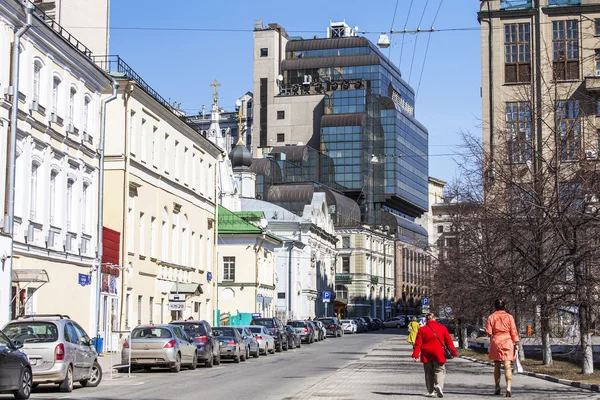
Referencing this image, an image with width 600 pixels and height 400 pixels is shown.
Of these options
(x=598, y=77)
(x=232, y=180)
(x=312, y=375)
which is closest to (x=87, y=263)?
(x=312, y=375)

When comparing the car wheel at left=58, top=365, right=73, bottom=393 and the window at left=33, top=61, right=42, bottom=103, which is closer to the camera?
the car wheel at left=58, top=365, right=73, bottom=393

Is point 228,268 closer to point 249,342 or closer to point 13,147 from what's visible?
point 249,342

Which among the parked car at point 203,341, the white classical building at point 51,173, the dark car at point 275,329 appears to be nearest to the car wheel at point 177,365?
the parked car at point 203,341

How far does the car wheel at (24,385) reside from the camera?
17.3 m

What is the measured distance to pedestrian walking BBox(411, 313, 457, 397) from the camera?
17406 mm

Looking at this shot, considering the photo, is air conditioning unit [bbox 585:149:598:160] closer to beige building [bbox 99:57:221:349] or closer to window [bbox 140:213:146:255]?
beige building [bbox 99:57:221:349]

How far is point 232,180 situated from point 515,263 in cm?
6710

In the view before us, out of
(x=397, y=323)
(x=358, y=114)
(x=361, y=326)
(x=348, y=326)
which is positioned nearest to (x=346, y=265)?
(x=397, y=323)

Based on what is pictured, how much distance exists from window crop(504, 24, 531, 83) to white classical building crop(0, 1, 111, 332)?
89.0 ft

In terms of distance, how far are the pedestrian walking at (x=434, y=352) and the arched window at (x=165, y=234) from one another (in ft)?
98.7

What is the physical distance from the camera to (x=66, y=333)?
2080cm

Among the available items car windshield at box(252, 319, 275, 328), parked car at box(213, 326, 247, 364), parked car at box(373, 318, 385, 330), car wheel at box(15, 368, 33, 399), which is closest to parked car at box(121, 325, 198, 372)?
parked car at box(213, 326, 247, 364)

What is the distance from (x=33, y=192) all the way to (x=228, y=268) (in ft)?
130

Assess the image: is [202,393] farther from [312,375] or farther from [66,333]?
[312,375]
